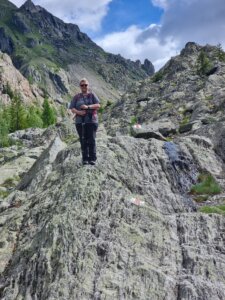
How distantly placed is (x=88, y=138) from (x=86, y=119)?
2.82ft

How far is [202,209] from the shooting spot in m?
17.4

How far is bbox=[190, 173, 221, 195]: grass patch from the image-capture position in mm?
19859

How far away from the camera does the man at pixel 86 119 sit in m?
18.5

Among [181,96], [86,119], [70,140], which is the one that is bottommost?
[70,140]

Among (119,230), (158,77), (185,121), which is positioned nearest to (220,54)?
(158,77)

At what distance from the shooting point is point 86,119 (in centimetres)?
1859

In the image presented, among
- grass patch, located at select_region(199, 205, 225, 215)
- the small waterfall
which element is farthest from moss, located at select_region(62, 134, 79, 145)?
grass patch, located at select_region(199, 205, 225, 215)

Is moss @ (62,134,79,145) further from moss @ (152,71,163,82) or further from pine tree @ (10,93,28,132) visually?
pine tree @ (10,93,28,132)

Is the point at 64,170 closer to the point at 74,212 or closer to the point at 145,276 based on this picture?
the point at 74,212

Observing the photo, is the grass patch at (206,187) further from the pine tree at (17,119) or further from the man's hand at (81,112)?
the pine tree at (17,119)

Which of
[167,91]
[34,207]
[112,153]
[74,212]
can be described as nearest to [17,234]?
[34,207]

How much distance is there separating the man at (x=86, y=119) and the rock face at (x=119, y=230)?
74 cm

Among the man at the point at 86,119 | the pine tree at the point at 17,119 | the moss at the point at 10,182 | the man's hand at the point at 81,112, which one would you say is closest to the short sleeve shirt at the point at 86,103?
the man at the point at 86,119

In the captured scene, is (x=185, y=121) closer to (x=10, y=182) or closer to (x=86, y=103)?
(x=10, y=182)
